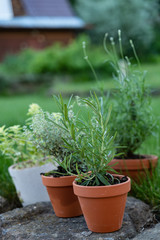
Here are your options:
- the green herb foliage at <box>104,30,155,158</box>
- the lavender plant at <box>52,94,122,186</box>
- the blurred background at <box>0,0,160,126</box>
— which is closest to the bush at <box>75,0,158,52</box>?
the blurred background at <box>0,0,160,126</box>

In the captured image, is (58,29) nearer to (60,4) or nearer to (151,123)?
(60,4)

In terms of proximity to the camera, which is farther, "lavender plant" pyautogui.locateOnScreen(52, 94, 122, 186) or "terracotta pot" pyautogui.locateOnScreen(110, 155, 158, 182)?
"terracotta pot" pyautogui.locateOnScreen(110, 155, 158, 182)

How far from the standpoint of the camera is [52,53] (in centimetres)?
1284

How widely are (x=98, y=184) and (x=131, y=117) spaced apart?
2.70 feet

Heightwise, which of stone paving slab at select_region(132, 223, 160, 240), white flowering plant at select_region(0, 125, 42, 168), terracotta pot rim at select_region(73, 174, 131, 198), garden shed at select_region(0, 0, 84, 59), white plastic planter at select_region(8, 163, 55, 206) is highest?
garden shed at select_region(0, 0, 84, 59)

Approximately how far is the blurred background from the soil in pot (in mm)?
7530

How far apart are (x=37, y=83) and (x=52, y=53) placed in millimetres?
1620

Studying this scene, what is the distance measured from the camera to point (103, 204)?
58.1 inches

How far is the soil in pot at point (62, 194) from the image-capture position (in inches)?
66.4

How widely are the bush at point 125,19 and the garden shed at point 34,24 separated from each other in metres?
2.14

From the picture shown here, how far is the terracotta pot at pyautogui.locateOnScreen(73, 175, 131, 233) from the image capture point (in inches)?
57.2

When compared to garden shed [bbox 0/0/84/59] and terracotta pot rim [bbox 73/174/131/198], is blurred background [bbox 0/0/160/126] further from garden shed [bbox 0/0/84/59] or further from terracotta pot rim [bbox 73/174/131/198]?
terracotta pot rim [bbox 73/174/131/198]

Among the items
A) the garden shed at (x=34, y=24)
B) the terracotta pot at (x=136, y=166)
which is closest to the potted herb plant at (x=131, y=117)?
the terracotta pot at (x=136, y=166)

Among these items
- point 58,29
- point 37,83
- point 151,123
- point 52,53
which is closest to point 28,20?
point 58,29
